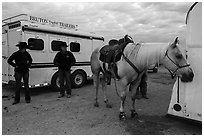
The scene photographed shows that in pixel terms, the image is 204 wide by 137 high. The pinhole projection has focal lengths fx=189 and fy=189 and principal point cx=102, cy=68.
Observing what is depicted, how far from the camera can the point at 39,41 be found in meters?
7.40

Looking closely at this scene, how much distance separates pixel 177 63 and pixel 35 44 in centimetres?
549

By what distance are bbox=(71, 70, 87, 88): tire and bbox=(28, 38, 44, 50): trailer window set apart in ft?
6.69

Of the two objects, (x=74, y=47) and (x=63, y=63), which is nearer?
(x=63, y=63)

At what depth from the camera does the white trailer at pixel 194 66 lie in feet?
11.3

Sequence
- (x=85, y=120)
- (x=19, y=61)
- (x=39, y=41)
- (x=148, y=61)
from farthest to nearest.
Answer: (x=39, y=41)
(x=19, y=61)
(x=85, y=120)
(x=148, y=61)

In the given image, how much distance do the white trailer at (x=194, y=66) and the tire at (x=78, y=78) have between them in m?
5.77

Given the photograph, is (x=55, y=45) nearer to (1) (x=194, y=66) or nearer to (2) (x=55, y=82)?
(2) (x=55, y=82)

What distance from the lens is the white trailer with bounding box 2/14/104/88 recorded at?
707 centimetres

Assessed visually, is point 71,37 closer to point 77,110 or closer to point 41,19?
point 41,19

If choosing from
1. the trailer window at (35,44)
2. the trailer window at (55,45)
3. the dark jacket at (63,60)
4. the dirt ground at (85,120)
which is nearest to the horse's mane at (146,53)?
the dirt ground at (85,120)

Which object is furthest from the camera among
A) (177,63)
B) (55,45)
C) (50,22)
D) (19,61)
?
(50,22)

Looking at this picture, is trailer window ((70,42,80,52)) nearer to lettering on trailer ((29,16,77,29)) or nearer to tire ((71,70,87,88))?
lettering on trailer ((29,16,77,29))

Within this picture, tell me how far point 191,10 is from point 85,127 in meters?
3.15

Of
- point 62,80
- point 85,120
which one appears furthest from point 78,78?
point 85,120
